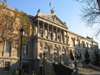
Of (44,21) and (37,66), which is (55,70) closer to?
(37,66)

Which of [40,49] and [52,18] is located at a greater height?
[52,18]

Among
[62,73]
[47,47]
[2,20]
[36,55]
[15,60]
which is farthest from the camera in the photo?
[47,47]

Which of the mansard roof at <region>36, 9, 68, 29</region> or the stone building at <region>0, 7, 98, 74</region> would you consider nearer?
the stone building at <region>0, 7, 98, 74</region>

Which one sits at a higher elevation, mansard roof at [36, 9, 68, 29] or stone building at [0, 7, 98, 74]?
mansard roof at [36, 9, 68, 29]

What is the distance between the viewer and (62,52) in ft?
107

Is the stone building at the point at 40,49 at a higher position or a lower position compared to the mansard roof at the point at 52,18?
lower

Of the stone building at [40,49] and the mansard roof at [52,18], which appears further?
the mansard roof at [52,18]

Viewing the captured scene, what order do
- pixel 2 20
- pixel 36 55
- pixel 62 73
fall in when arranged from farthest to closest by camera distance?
pixel 36 55
pixel 62 73
pixel 2 20

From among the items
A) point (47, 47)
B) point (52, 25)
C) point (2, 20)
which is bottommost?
point (47, 47)

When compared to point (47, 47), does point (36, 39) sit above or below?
above

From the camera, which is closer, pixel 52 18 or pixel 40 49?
pixel 40 49

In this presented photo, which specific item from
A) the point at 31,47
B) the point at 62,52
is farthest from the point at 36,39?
the point at 62,52

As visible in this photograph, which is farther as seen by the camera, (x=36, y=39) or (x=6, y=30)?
(x=36, y=39)

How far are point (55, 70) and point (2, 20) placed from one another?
12786 mm
